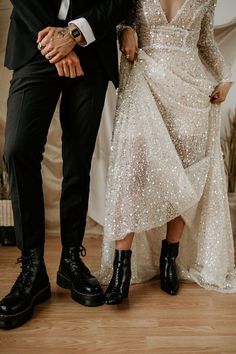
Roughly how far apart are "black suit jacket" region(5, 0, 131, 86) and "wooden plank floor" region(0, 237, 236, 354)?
852 millimetres

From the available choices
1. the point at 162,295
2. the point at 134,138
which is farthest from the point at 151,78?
the point at 162,295

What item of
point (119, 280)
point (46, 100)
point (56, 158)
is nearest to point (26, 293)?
point (119, 280)

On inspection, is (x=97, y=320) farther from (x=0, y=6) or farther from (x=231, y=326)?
(x=0, y=6)

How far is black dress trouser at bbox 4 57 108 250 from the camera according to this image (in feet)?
4.44

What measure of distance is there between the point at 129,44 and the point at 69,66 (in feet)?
1.02

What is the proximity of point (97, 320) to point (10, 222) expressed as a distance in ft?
3.03

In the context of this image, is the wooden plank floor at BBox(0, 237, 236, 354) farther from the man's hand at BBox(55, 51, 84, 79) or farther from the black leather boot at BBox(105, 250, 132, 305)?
the man's hand at BBox(55, 51, 84, 79)

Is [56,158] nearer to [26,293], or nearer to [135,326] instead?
[26,293]

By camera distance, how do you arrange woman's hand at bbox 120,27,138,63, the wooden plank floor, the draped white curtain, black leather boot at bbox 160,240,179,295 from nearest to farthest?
the wooden plank floor
woman's hand at bbox 120,27,138,63
black leather boot at bbox 160,240,179,295
the draped white curtain

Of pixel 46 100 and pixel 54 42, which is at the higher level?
pixel 54 42

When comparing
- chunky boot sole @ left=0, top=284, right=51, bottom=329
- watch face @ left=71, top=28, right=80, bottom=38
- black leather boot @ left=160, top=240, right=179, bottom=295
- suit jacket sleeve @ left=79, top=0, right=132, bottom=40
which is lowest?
black leather boot @ left=160, top=240, right=179, bottom=295

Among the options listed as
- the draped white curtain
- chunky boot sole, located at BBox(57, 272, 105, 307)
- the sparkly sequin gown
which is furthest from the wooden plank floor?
the draped white curtain

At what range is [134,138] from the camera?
5.08ft

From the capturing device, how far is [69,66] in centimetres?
134
